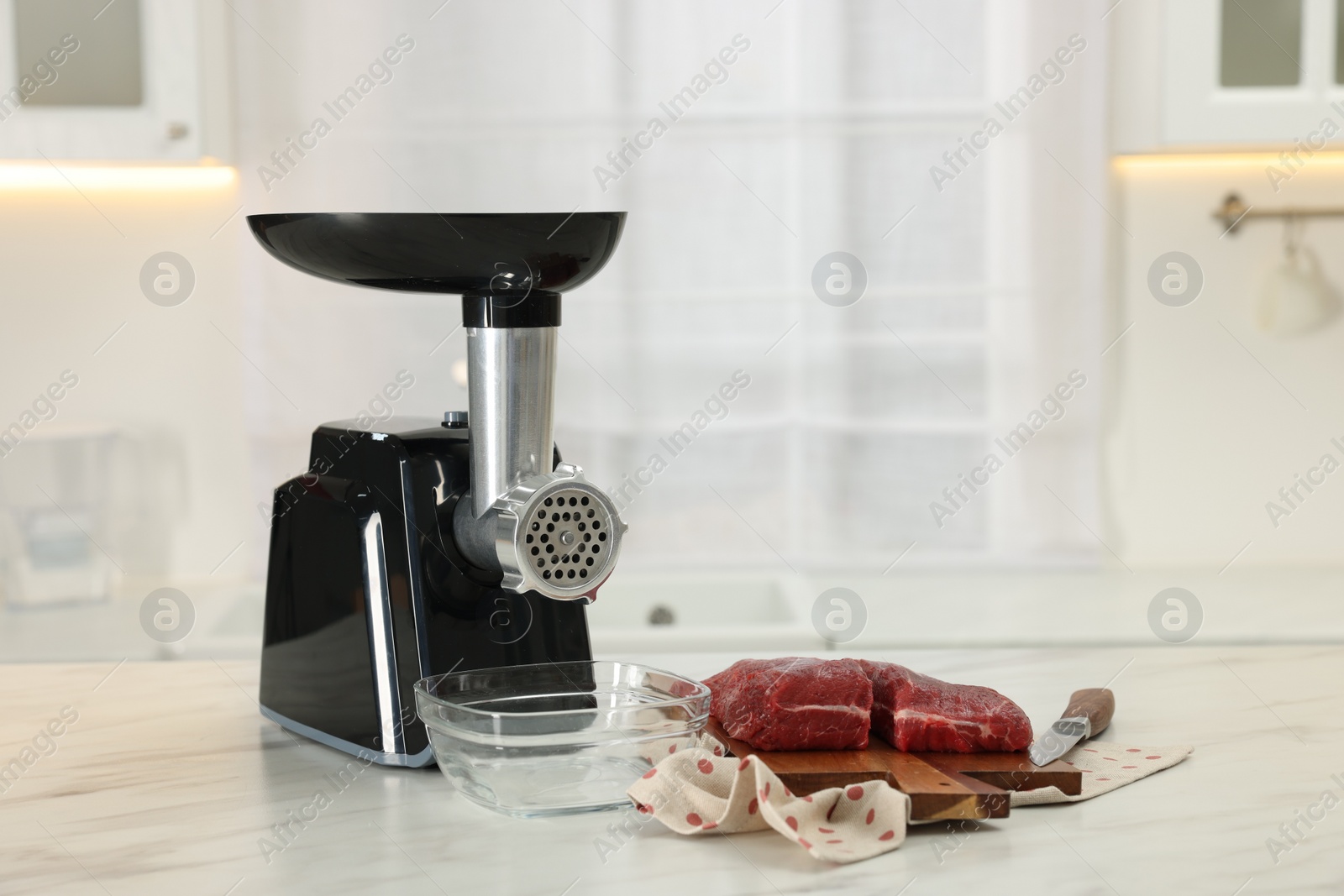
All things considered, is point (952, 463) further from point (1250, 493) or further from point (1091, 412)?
point (1250, 493)

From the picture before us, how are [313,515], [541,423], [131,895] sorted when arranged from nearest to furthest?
[131,895] → [541,423] → [313,515]

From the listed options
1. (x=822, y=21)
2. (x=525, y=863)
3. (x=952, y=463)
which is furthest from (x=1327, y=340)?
(x=525, y=863)

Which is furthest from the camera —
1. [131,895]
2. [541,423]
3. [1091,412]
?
[1091,412]

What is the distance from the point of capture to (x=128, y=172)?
190cm

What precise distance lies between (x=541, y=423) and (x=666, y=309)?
3.94ft

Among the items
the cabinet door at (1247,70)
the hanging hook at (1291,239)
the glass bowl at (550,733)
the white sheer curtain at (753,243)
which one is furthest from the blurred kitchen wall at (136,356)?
the hanging hook at (1291,239)

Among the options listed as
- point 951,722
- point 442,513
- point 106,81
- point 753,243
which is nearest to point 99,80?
point 106,81

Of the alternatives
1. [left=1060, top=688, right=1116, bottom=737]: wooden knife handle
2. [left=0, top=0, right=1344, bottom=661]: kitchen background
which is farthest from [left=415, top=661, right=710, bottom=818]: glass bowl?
[left=0, top=0, right=1344, bottom=661]: kitchen background

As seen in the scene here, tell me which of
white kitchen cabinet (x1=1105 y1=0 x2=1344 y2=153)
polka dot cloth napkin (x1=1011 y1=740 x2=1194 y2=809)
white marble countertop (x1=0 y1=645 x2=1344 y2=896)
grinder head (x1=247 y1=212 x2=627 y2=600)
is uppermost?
white kitchen cabinet (x1=1105 y1=0 x2=1344 y2=153)

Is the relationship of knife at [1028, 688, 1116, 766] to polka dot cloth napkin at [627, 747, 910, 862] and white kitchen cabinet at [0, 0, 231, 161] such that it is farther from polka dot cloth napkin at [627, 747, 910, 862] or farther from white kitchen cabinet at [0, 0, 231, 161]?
white kitchen cabinet at [0, 0, 231, 161]

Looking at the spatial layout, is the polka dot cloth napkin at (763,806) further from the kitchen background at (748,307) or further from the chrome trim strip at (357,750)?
the kitchen background at (748,307)

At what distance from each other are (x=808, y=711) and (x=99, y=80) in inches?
61.4

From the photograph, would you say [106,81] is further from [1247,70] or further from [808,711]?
[1247,70]

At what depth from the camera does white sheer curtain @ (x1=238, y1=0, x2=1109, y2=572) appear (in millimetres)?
1857
